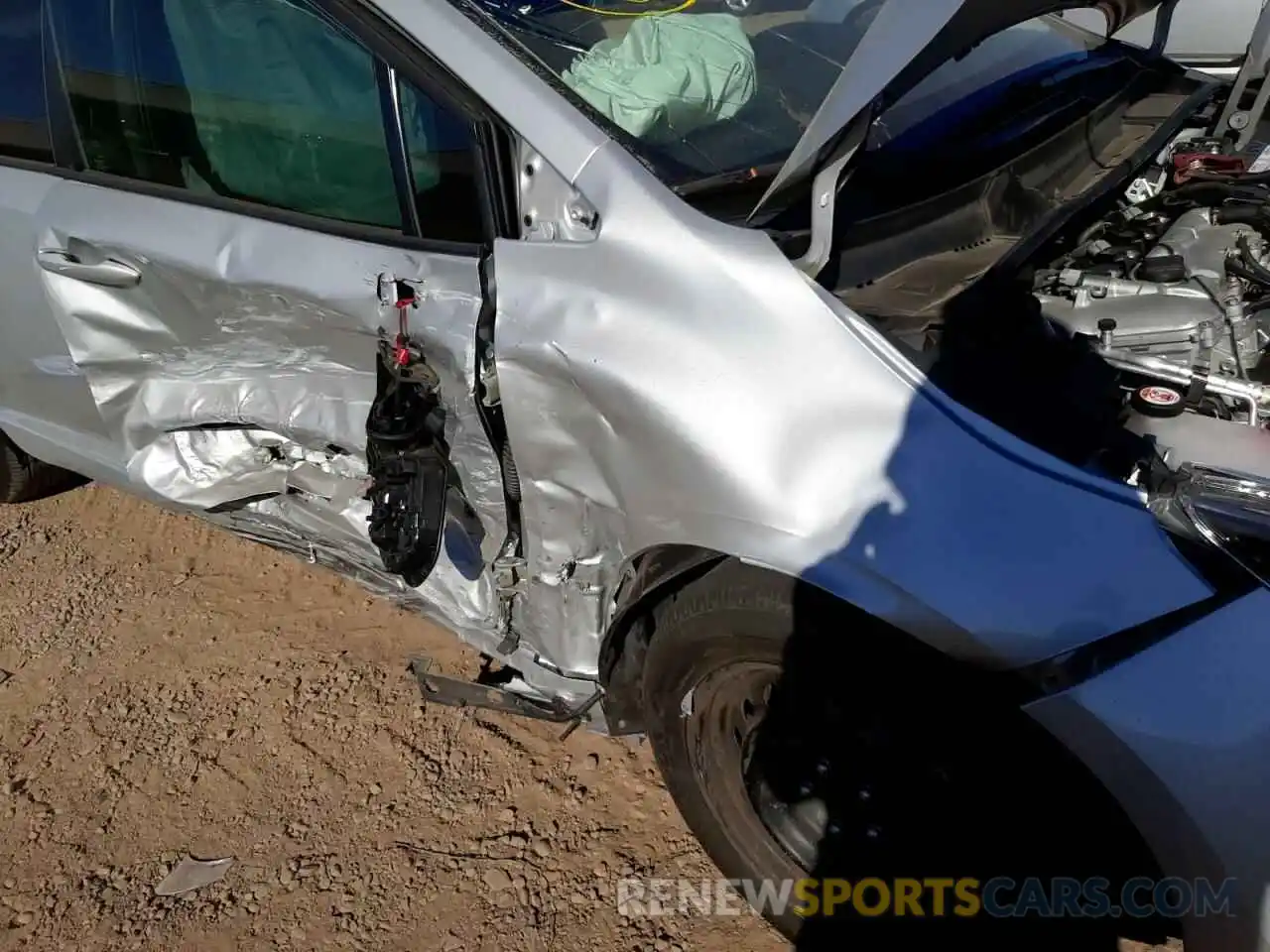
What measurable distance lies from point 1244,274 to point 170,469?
2498 mm

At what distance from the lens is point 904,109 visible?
225 cm

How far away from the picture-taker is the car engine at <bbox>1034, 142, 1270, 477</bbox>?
1833mm

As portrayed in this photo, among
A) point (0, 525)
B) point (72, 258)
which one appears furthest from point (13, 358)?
point (0, 525)

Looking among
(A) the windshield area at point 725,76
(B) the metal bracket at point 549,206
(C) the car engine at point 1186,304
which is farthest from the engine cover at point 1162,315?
(B) the metal bracket at point 549,206

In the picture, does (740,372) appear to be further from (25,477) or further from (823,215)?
(25,477)

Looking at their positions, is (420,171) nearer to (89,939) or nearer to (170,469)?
(170,469)

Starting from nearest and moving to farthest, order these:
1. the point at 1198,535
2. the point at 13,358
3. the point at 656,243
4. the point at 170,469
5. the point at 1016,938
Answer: the point at 1198,535
the point at 656,243
the point at 1016,938
the point at 170,469
the point at 13,358

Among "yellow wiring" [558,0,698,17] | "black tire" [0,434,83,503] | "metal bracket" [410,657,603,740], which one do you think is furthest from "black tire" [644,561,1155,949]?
"black tire" [0,434,83,503]

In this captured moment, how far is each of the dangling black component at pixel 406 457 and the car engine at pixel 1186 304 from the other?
4.09ft

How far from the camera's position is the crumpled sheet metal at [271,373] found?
193 cm

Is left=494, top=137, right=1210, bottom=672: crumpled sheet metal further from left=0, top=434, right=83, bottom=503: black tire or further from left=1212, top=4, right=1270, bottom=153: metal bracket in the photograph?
left=0, top=434, right=83, bottom=503: black tire

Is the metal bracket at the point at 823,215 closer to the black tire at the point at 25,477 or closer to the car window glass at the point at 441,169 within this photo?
the car window glass at the point at 441,169

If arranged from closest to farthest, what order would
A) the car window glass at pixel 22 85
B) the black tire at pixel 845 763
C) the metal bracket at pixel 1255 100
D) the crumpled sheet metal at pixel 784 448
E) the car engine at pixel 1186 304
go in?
the crumpled sheet metal at pixel 784 448 < the black tire at pixel 845 763 < the car engine at pixel 1186 304 < the car window glass at pixel 22 85 < the metal bracket at pixel 1255 100

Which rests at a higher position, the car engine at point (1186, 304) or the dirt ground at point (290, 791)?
the car engine at point (1186, 304)
